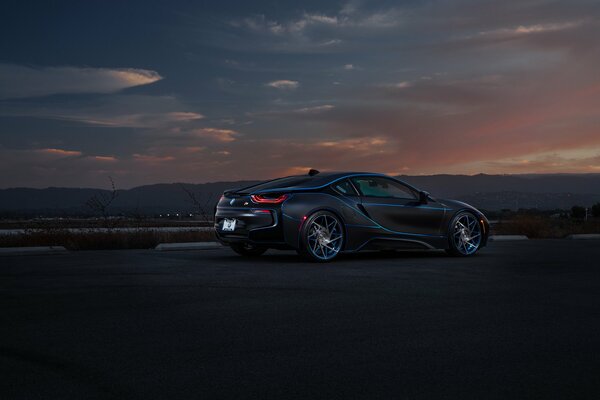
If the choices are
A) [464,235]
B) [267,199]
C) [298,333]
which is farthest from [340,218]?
[298,333]

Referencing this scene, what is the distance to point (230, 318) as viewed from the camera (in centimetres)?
703

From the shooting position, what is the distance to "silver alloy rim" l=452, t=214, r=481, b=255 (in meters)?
14.4

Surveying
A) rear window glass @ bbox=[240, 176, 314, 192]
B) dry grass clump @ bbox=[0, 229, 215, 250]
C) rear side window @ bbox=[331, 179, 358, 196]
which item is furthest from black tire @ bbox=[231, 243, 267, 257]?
dry grass clump @ bbox=[0, 229, 215, 250]

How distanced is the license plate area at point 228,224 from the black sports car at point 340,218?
16 millimetres

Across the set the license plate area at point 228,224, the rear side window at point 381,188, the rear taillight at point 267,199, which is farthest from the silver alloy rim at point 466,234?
the license plate area at point 228,224

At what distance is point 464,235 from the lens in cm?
1448

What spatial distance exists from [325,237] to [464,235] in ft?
10.7

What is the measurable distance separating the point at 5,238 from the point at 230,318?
497 inches

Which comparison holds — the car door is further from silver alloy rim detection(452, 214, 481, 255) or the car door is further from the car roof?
silver alloy rim detection(452, 214, 481, 255)

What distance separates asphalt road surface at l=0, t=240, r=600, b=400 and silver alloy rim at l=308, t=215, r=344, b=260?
117cm

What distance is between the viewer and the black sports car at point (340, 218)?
1252 cm

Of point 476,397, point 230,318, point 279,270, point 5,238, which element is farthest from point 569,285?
point 5,238

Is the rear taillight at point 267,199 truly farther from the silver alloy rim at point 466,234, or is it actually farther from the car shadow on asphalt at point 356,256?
the silver alloy rim at point 466,234

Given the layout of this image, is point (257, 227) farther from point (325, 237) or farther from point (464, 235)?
point (464, 235)
